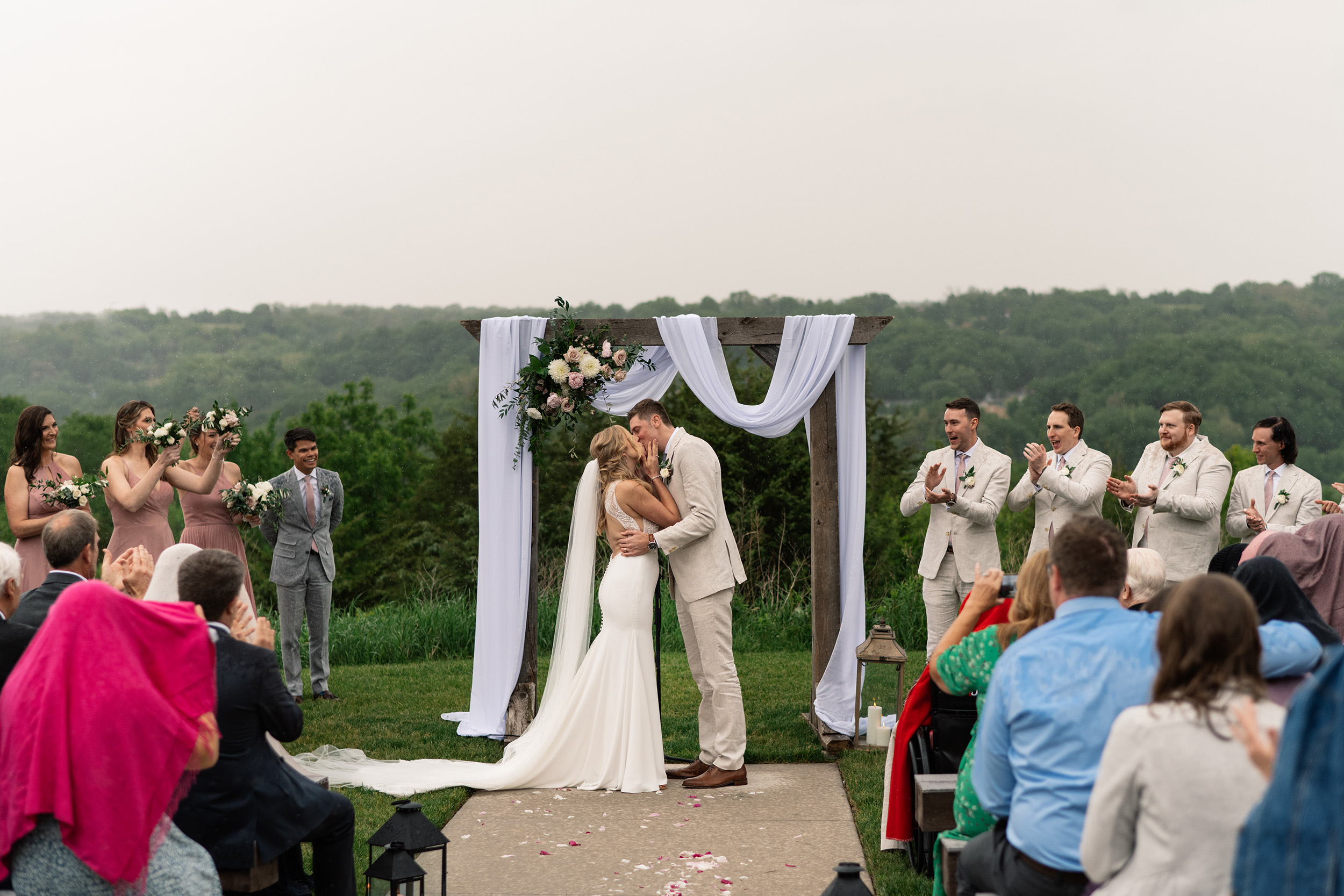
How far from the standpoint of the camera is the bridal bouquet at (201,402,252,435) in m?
6.41

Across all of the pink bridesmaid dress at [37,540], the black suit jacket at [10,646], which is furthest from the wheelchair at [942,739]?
the pink bridesmaid dress at [37,540]

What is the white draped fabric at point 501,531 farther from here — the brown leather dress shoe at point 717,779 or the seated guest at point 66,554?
the seated guest at point 66,554

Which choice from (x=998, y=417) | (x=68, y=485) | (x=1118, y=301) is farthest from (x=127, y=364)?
(x=68, y=485)

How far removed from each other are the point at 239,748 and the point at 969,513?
177 inches

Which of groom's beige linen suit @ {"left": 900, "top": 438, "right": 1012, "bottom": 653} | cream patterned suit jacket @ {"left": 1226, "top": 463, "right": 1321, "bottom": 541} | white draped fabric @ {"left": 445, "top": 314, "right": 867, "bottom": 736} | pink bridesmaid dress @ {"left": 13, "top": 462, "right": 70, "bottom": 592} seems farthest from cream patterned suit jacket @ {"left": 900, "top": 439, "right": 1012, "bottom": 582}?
→ pink bridesmaid dress @ {"left": 13, "top": 462, "right": 70, "bottom": 592}

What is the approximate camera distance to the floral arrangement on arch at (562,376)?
6.70 metres

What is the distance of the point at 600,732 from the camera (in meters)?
5.81

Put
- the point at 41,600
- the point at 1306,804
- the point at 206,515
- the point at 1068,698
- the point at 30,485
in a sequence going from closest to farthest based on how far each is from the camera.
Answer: the point at 1306,804 < the point at 1068,698 < the point at 41,600 < the point at 30,485 < the point at 206,515

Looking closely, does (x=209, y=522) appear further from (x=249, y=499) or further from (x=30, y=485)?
(x=30, y=485)

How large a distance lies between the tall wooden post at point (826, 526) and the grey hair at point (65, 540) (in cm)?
419

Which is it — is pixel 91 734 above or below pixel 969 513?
below

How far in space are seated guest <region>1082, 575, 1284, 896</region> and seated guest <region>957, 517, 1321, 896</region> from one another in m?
0.26

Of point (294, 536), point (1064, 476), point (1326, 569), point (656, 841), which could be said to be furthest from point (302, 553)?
point (1326, 569)

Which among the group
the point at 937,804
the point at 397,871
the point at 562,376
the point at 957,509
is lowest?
the point at 397,871
